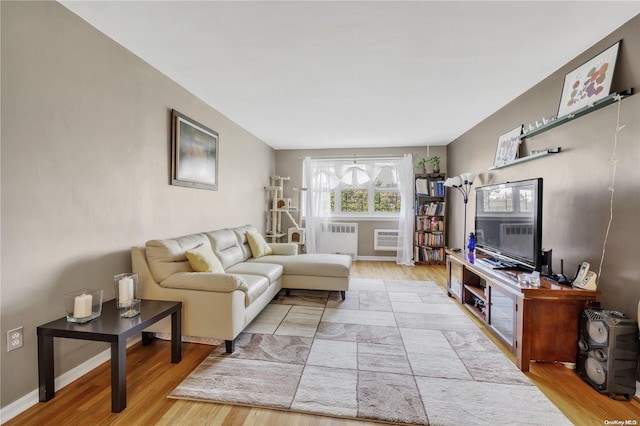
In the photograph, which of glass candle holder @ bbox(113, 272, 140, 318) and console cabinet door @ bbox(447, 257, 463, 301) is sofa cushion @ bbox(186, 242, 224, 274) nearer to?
glass candle holder @ bbox(113, 272, 140, 318)

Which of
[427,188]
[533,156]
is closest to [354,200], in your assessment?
[427,188]

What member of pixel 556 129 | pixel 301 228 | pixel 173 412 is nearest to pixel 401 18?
pixel 556 129

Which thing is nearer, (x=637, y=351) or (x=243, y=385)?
(x=637, y=351)

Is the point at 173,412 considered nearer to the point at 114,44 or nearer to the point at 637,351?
the point at 114,44

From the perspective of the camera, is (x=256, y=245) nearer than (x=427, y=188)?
Yes

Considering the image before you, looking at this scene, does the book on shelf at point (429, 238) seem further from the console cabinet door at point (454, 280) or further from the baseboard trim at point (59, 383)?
the baseboard trim at point (59, 383)

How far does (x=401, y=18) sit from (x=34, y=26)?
2192 millimetres

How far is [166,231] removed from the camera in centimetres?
280

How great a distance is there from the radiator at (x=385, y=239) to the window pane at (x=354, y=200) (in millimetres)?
589

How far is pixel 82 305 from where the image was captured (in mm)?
1711

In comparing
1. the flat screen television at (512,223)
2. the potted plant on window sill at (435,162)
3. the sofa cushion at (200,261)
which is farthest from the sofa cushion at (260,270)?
the potted plant on window sill at (435,162)

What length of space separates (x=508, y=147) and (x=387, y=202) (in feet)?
9.47

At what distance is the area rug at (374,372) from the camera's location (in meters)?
1.63

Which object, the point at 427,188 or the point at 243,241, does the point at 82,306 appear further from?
the point at 427,188
